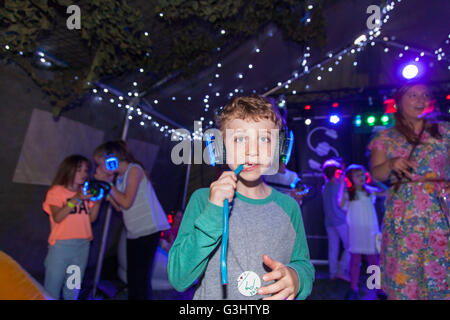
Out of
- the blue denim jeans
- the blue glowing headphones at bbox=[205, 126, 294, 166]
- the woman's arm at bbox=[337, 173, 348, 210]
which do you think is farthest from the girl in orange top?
the woman's arm at bbox=[337, 173, 348, 210]

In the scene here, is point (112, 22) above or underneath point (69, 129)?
above

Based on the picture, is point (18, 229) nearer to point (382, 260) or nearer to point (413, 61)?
point (382, 260)

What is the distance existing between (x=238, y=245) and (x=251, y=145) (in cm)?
39

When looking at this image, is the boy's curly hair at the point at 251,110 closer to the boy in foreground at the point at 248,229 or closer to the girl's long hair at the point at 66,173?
the boy in foreground at the point at 248,229

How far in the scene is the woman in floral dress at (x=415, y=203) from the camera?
61.3 inches

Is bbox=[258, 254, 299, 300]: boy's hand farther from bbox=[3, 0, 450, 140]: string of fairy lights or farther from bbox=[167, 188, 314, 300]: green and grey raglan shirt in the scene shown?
bbox=[3, 0, 450, 140]: string of fairy lights

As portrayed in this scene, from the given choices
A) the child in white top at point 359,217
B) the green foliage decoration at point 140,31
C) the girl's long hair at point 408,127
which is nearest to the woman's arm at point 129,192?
the green foliage decoration at point 140,31

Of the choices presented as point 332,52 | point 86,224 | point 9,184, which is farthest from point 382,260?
point 332,52

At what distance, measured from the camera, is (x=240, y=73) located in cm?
415

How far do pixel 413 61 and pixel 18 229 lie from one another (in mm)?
7159

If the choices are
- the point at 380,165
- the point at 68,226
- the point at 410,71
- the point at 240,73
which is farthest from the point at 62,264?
the point at 410,71

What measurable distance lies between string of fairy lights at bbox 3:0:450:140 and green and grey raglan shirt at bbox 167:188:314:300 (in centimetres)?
208
